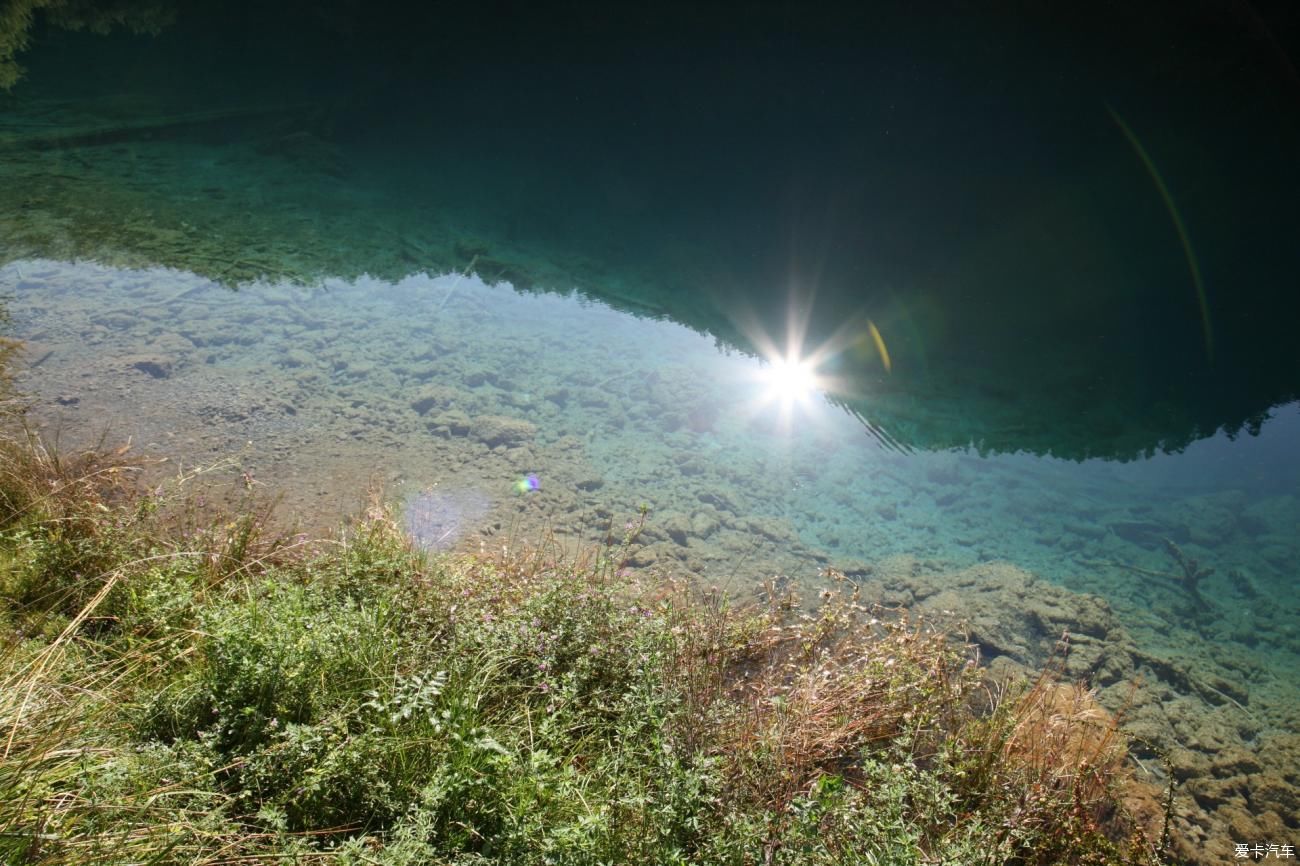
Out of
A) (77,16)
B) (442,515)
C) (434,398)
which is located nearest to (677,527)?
(442,515)

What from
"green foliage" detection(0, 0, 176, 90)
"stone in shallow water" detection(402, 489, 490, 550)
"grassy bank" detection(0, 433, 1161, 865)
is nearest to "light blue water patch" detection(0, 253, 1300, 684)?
"stone in shallow water" detection(402, 489, 490, 550)

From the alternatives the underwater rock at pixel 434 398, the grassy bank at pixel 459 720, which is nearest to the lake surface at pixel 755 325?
the underwater rock at pixel 434 398

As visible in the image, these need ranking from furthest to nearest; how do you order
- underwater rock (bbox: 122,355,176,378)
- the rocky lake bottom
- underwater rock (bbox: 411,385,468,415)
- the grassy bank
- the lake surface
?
underwater rock (bbox: 411,385,468,415), underwater rock (bbox: 122,355,176,378), the lake surface, the rocky lake bottom, the grassy bank

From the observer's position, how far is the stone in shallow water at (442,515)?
173 inches

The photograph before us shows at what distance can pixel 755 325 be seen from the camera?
26.4 ft

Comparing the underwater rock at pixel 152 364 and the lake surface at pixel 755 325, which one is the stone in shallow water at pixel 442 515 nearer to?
the lake surface at pixel 755 325

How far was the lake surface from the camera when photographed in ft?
16.1

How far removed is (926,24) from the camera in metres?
16.5

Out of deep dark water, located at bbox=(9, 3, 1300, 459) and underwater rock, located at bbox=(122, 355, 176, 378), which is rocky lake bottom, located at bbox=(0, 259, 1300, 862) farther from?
deep dark water, located at bbox=(9, 3, 1300, 459)

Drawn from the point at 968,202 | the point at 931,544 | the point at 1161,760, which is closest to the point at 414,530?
the point at 931,544

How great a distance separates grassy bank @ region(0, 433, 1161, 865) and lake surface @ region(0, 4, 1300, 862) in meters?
1.10

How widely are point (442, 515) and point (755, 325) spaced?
16.1 ft

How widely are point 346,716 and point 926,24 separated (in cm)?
2043

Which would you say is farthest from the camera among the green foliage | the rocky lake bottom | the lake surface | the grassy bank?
the green foliage
